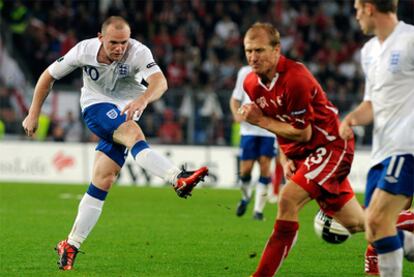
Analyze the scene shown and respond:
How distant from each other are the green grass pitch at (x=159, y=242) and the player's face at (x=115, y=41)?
1918 mm

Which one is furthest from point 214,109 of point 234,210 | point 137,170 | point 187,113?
point 234,210

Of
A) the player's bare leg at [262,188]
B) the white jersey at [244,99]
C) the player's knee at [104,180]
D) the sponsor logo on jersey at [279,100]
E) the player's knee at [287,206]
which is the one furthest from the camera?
the white jersey at [244,99]

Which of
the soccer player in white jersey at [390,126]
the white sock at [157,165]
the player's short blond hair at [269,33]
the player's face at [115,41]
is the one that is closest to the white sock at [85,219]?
the white sock at [157,165]

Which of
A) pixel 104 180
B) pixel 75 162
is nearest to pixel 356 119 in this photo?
pixel 104 180

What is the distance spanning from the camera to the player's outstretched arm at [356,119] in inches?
252

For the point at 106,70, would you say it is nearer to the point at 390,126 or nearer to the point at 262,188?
the point at 390,126

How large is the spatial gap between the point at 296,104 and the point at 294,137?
251mm

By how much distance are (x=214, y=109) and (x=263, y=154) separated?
8107mm

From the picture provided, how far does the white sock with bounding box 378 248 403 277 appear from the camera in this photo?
6434mm

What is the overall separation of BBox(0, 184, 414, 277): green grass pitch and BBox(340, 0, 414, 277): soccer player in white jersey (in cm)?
161

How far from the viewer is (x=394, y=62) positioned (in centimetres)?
643

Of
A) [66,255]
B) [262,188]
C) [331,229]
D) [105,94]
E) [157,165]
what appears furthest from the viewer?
[262,188]

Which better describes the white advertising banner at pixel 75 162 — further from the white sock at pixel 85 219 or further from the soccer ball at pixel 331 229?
the soccer ball at pixel 331 229

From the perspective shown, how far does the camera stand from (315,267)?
8.88 m
